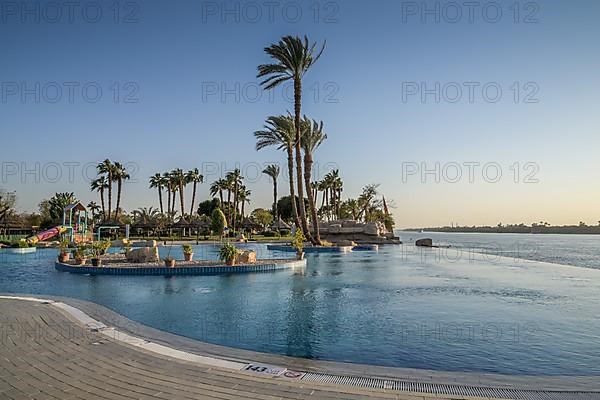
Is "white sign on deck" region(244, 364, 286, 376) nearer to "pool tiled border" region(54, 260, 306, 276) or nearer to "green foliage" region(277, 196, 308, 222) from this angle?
"pool tiled border" region(54, 260, 306, 276)

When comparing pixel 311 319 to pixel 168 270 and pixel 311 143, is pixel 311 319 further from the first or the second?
pixel 311 143

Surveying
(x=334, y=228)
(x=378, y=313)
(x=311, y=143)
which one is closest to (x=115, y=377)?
(x=378, y=313)

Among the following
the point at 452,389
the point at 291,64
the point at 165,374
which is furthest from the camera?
the point at 291,64

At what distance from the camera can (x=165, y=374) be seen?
460 centimetres

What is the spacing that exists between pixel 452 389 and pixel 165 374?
2.86 metres

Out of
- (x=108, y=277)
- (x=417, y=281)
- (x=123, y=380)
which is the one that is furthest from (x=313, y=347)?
(x=108, y=277)

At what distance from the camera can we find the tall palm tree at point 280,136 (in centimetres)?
3309

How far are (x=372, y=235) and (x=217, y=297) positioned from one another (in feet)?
121

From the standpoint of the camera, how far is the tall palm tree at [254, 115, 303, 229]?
1303 inches

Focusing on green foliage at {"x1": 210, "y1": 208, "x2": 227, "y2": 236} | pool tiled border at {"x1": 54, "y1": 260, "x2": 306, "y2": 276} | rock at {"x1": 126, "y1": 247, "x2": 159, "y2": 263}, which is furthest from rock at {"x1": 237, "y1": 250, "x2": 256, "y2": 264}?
green foliage at {"x1": 210, "y1": 208, "x2": 227, "y2": 236}

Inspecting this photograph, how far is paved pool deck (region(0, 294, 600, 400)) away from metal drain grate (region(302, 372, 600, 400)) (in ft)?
0.10

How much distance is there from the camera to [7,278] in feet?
50.6

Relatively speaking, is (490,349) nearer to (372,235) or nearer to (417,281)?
(417,281)

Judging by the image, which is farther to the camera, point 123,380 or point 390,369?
point 390,369
